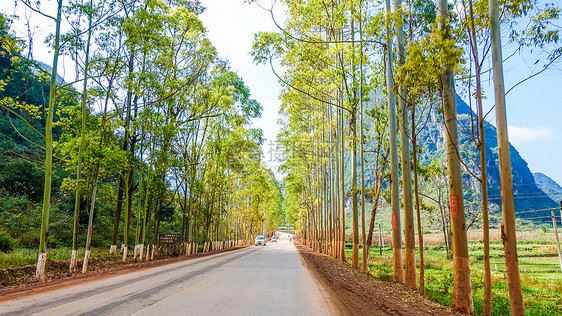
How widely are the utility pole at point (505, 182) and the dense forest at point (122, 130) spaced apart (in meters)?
11.3

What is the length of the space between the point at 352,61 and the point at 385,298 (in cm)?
1004

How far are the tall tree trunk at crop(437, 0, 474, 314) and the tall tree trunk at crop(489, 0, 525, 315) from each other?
4.15 ft

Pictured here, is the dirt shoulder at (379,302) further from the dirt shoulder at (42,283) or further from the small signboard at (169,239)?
the small signboard at (169,239)

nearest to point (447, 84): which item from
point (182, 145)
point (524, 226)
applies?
point (182, 145)

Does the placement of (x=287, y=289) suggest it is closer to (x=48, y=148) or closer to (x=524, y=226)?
(x=48, y=148)

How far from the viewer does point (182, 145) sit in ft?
78.3

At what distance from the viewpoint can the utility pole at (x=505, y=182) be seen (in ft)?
15.6

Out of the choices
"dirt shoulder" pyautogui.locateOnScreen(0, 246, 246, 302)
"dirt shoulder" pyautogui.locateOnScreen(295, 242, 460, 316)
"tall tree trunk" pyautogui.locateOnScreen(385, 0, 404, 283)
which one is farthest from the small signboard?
"dirt shoulder" pyautogui.locateOnScreen(295, 242, 460, 316)

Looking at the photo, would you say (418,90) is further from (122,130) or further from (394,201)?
(122,130)

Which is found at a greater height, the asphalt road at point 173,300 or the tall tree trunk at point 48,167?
the tall tree trunk at point 48,167

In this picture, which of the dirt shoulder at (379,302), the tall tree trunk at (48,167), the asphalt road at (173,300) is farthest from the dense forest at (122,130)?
the dirt shoulder at (379,302)

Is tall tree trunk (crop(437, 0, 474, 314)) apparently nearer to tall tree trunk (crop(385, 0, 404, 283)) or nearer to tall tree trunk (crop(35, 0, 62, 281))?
tall tree trunk (crop(385, 0, 404, 283))

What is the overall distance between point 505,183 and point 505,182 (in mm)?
17

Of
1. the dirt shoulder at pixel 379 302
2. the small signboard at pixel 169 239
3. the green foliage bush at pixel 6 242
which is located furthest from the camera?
the small signboard at pixel 169 239
